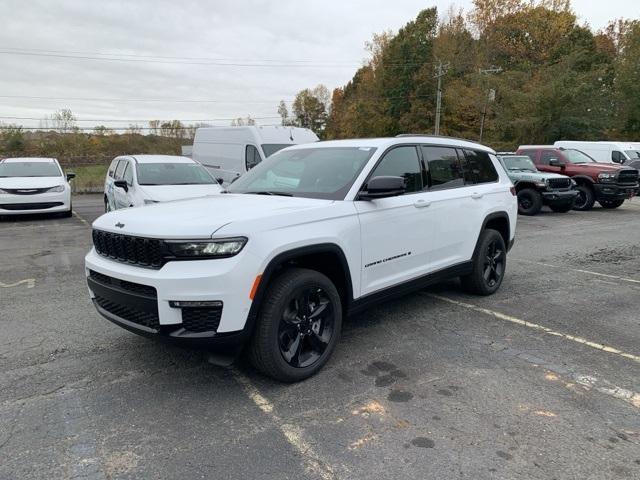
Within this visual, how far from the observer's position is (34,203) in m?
12.2

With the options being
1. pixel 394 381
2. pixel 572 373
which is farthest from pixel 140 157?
pixel 572 373

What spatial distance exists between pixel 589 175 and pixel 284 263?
15.2 metres

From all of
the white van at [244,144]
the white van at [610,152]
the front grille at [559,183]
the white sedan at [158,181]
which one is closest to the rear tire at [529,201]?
the front grille at [559,183]

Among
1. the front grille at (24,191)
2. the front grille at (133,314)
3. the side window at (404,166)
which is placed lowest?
the front grille at (133,314)

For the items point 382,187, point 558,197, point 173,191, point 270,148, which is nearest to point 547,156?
point 558,197

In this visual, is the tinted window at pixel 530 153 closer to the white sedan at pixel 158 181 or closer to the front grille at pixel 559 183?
the front grille at pixel 559 183

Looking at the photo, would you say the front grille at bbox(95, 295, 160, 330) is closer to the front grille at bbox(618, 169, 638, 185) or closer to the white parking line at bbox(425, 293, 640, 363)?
the white parking line at bbox(425, 293, 640, 363)

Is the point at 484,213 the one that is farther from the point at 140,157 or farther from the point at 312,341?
the point at 140,157

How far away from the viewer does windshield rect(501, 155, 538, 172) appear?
15.6 meters

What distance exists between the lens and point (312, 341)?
3713 millimetres

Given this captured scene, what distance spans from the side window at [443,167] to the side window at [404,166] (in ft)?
0.61

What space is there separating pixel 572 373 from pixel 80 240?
9083 millimetres

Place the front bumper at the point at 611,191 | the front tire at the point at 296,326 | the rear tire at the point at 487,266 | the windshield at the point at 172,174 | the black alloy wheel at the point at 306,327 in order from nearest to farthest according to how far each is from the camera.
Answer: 1. the front tire at the point at 296,326
2. the black alloy wheel at the point at 306,327
3. the rear tire at the point at 487,266
4. the windshield at the point at 172,174
5. the front bumper at the point at 611,191

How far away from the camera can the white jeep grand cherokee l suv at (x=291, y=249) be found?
3137mm
